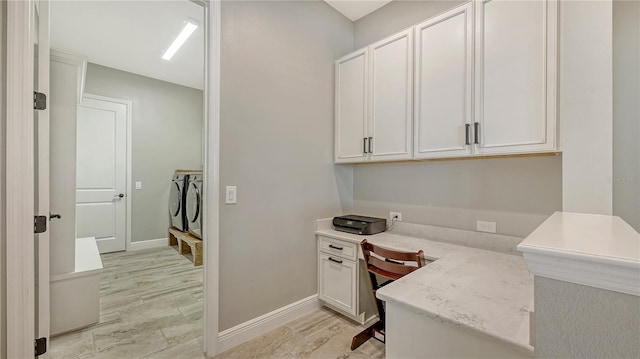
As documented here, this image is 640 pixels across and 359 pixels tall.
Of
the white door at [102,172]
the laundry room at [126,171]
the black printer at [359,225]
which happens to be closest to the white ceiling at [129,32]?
the laundry room at [126,171]

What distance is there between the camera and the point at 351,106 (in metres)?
2.54

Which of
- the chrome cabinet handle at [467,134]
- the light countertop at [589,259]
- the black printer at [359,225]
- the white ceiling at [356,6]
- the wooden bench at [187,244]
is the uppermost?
the white ceiling at [356,6]

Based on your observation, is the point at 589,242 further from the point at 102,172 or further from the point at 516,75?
the point at 102,172

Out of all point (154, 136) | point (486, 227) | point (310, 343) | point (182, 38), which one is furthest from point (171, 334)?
point (154, 136)

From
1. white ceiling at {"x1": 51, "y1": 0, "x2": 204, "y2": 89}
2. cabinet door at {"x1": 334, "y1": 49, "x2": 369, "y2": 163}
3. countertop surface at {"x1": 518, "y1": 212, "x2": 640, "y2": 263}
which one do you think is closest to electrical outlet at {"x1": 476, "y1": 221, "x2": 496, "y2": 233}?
cabinet door at {"x1": 334, "y1": 49, "x2": 369, "y2": 163}

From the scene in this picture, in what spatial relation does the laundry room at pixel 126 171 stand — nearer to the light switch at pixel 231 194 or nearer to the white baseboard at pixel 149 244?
the white baseboard at pixel 149 244

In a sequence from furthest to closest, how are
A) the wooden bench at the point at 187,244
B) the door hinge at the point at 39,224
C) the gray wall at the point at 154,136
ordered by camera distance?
the gray wall at the point at 154,136 → the wooden bench at the point at 187,244 → the door hinge at the point at 39,224

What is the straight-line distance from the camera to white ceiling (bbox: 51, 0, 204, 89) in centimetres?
269

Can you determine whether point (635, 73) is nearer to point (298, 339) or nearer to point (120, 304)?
point (298, 339)

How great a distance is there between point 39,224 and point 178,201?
3.19 meters

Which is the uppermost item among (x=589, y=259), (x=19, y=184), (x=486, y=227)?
(x=19, y=184)

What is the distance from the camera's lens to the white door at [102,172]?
3941 millimetres

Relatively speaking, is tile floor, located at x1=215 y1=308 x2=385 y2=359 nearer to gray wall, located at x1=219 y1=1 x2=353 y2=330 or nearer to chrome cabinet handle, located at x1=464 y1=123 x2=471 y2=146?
gray wall, located at x1=219 y1=1 x2=353 y2=330

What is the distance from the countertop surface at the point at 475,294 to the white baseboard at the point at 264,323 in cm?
139
